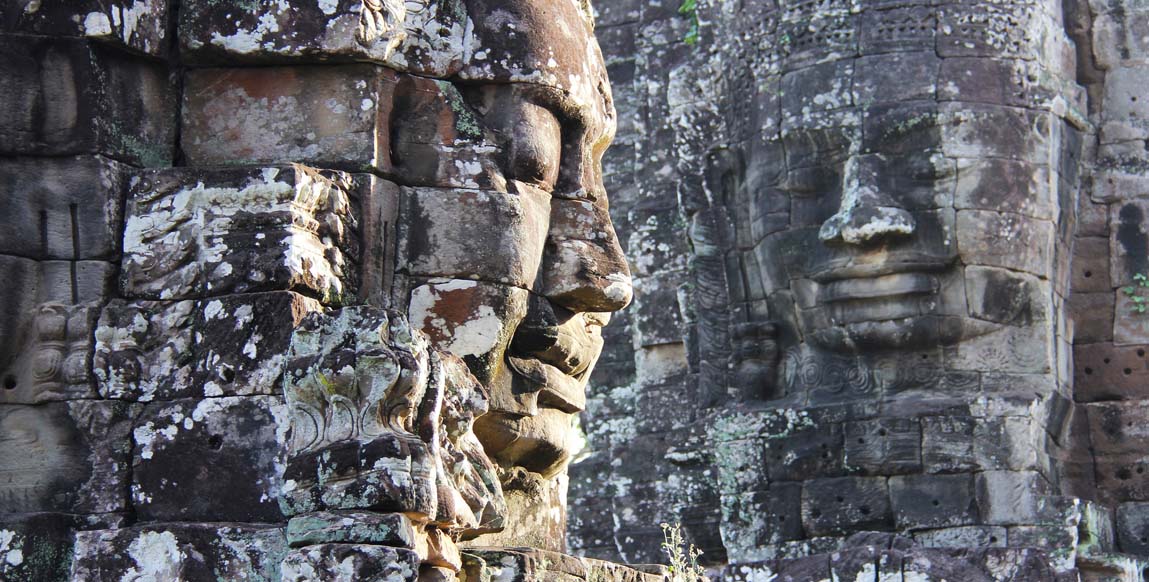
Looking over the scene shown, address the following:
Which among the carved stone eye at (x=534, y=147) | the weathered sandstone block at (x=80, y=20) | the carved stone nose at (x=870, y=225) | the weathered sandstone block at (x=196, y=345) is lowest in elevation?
the weathered sandstone block at (x=196, y=345)

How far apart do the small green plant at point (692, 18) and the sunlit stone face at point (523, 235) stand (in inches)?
402

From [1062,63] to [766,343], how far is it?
9.53ft

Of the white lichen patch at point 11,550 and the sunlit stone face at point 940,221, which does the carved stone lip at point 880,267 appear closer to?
the sunlit stone face at point 940,221

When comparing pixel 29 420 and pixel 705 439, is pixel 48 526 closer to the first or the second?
pixel 29 420

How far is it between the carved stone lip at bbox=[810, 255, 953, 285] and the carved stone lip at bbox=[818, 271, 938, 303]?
0.08 ft

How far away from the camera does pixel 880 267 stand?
16344mm

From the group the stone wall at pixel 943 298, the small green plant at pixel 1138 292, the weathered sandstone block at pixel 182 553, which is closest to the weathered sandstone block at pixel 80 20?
the weathered sandstone block at pixel 182 553

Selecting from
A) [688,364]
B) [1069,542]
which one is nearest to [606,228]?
[1069,542]

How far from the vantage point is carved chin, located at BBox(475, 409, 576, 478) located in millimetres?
7953

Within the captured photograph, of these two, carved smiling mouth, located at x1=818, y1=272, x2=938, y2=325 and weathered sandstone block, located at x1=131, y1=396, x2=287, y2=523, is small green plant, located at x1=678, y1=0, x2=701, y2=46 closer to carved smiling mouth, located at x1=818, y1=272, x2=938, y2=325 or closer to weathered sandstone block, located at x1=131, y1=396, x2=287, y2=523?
carved smiling mouth, located at x1=818, y1=272, x2=938, y2=325

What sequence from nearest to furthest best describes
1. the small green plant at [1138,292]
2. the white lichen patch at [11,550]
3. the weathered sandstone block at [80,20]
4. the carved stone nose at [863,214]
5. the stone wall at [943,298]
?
the white lichen patch at [11,550] → the weathered sandstone block at [80,20] → the stone wall at [943,298] → the carved stone nose at [863,214] → the small green plant at [1138,292]

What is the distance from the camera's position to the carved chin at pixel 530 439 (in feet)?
26.1

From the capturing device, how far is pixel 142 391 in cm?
723

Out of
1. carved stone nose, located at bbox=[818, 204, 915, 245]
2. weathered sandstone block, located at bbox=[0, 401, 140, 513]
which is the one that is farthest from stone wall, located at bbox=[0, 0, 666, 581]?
carved stone nose, located at bbox=[818, 204, 915, 245]
